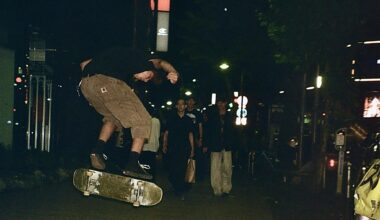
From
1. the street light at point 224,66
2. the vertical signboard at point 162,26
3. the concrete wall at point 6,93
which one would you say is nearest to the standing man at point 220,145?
the vertical signboard at point 162,26

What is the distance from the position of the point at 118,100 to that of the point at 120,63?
1.18 ft

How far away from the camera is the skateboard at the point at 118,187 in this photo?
5.79 meters

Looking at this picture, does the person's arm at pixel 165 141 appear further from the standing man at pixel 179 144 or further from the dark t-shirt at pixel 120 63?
the dark t-shirt at pixel 120 63

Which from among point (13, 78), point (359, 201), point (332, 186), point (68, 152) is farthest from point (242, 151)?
point (359, 201)

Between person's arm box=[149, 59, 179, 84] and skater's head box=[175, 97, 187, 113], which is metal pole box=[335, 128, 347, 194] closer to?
skater's head box=[175, 97, 187, 113]

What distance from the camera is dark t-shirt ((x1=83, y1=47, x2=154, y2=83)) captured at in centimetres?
542

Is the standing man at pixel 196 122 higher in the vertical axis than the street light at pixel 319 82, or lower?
lower

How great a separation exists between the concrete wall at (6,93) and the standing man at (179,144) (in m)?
4.18

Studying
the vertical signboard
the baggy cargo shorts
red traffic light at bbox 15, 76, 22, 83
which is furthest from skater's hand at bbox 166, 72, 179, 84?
red traffic light at bbox 15, 76, 22, 83

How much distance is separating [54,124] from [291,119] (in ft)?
32.6

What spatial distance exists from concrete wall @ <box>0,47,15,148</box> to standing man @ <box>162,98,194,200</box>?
4.18 meters

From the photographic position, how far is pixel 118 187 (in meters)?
5.84

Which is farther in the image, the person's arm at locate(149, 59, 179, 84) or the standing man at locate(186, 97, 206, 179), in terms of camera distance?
the standing man at locate(186, 97, 206, 179)

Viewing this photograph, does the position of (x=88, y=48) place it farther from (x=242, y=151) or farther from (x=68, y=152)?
(x=242, y=151)
